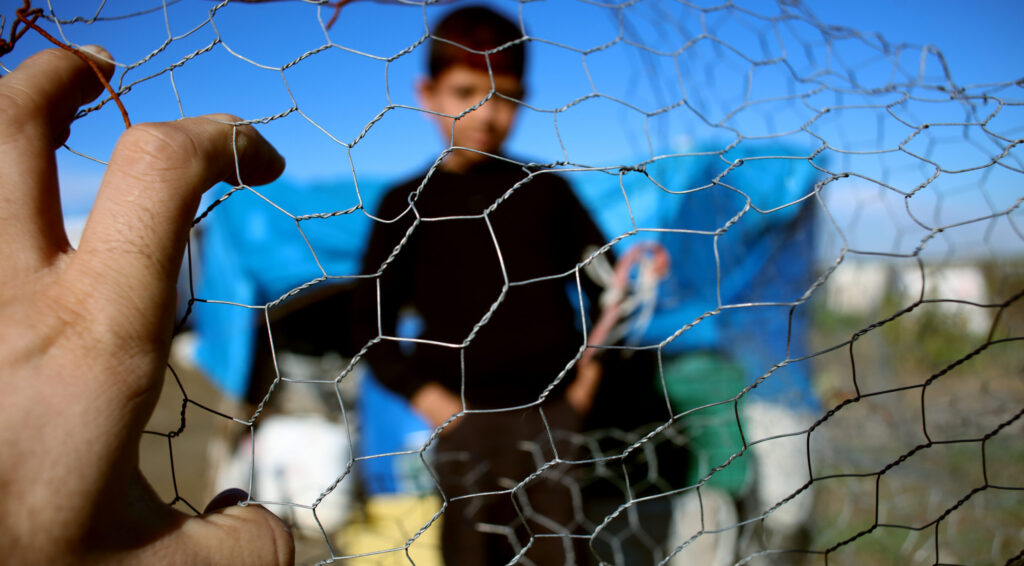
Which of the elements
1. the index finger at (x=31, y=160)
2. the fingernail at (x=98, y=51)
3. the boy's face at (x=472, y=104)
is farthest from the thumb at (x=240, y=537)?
the boy's face at (x=472, y=104)

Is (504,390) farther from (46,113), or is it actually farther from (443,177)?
(46,113)

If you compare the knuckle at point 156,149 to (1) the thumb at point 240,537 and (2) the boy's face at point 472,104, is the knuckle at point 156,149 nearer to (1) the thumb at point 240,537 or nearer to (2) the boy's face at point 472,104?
(1) the thumb at point 240,537

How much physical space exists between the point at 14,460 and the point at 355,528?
1129 mm

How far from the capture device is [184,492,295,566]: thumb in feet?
0.97

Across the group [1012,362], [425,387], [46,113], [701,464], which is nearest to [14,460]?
[46,113]

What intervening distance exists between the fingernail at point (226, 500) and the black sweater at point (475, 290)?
50 centimetres

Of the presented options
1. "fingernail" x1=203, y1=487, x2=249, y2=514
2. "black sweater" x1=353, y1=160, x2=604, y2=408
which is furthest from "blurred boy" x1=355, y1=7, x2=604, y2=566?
"fingernail" x1=203, y1=487, x2=249, y2=514

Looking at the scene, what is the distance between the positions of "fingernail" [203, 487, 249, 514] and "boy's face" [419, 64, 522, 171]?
583 millimetres

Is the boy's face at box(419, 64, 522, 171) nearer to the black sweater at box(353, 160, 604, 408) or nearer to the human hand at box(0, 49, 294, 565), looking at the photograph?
the black sweater at box(353, 160, 604, 408)

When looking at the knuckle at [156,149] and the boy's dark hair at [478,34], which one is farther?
the boy's dark hair at [478,34]

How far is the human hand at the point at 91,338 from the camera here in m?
0.24

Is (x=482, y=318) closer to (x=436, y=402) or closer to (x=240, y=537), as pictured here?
(x=436, y=402)

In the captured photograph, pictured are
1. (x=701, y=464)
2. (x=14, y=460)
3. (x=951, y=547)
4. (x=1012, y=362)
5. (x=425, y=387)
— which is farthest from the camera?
(x=1012, y=362)

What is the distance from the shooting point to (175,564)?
0.91 ft
